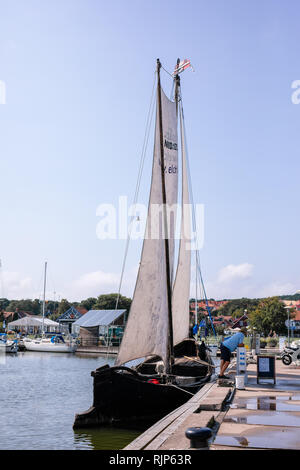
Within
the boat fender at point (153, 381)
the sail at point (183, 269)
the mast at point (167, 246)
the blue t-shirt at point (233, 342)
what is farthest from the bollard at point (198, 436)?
the sail at point (183, 269)

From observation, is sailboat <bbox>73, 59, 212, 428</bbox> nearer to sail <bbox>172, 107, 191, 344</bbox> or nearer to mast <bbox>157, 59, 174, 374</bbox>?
mast <bbox>157, 59, 174, 374</bbox>

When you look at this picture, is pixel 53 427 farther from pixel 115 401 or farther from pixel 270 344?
pixel 270 344

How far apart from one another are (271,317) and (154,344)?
86.2 meters

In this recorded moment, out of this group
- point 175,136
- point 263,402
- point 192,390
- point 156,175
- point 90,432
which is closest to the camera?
point 263,402

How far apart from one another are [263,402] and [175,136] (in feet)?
44.9

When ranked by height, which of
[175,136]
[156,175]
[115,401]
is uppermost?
[175,136]

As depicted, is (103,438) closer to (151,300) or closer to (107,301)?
(151,300)

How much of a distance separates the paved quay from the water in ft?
12.6

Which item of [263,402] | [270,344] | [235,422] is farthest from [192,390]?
[270,344]

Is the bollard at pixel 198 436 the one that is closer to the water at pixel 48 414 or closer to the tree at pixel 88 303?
the water at pixel 48 414

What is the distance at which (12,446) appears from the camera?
1633cm

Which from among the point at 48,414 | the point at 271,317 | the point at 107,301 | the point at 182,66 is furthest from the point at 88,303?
the point at 48,414

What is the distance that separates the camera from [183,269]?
30.1 m
